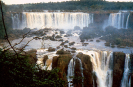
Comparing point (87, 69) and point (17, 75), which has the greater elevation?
point (17, 75)

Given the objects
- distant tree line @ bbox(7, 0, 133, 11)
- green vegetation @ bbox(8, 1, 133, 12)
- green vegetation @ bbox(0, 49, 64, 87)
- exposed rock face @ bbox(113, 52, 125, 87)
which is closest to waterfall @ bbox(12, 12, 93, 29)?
green vegetation @ bbox(8, 1, 133, 12)

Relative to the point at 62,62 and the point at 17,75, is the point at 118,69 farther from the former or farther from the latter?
the point at 17,75

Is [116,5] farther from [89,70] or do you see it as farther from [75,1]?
[89,70]

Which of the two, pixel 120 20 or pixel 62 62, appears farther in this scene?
pixel 120 20

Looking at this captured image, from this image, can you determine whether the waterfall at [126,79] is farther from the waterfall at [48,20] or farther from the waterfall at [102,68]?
the waterfall at [48,20]

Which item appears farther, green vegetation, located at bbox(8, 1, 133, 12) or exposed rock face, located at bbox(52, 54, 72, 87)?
green vegetation, located at bbox(8, 1, 133, 12)

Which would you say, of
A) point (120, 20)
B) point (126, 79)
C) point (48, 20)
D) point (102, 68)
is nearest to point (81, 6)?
point (48, 20)

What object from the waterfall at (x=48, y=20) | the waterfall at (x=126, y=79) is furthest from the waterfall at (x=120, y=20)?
the waterfall at (x=126, y=79)

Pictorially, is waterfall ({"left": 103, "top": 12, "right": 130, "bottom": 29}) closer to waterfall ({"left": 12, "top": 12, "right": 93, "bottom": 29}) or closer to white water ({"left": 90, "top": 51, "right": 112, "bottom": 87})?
waterfall ({"left": 12, "top": 12, "right": 93, "bottom": 29})

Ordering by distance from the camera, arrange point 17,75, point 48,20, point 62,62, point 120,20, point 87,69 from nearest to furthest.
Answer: point 17,75
point 62,62
point 87,69
point 120,20
point 48,20
